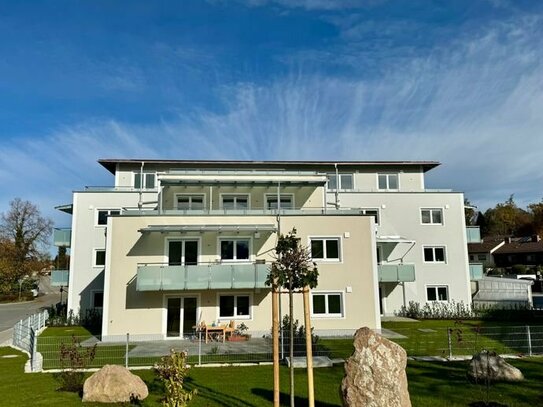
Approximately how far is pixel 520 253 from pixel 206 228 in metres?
67.4

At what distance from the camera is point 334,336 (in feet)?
71.2

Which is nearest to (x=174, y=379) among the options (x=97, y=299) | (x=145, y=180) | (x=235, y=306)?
(x=235, y=306)

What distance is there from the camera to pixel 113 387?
10328 millimetres

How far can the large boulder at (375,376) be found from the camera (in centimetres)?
821

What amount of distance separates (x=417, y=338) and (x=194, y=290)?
10910 millimetres

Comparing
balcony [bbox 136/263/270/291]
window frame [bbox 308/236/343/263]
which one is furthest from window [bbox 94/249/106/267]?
window frame [bbox 308/236/343/263]

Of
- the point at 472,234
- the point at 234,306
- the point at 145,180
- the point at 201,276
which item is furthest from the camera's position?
the point at 145,180

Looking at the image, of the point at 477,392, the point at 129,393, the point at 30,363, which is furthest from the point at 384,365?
the point at 30,363

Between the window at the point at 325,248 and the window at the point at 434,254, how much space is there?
11905 mm

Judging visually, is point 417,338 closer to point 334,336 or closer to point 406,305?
point 334,336

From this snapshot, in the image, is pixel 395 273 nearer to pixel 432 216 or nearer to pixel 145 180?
pixel 432 216

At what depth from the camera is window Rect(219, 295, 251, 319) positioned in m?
22.4

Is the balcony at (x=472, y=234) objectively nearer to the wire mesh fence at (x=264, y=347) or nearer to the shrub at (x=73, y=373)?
the wire mesh fence at (x=264, y=347)

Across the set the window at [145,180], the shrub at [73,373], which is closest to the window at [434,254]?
the window at [145,180]
